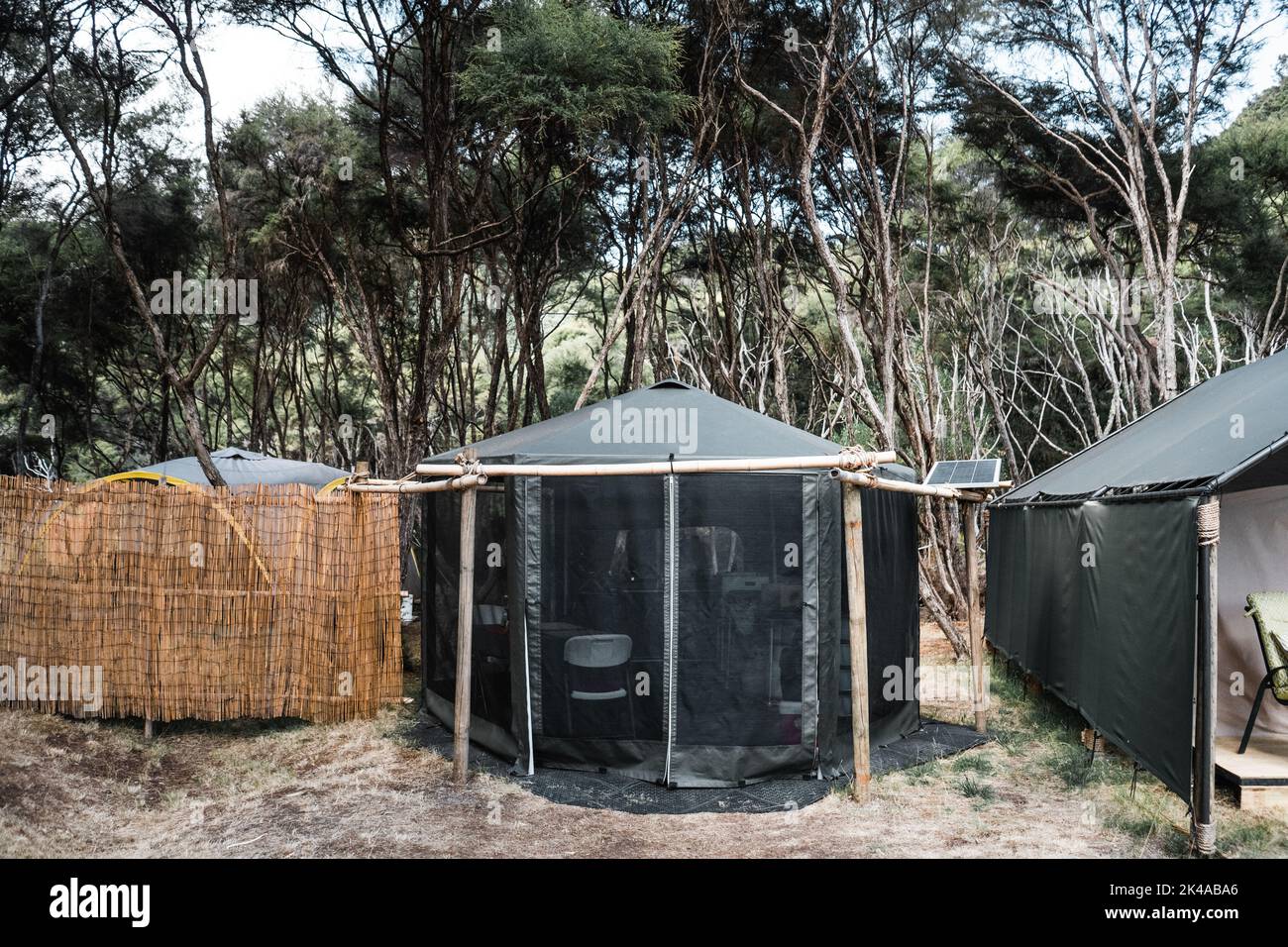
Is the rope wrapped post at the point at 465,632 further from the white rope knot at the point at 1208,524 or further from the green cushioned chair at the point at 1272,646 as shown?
the green cushioned chair at the point at 1272,646

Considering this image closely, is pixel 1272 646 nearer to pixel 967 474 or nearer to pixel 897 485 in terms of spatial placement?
pixel 967 474

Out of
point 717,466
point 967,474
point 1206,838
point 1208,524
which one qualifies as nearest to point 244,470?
point 717,466

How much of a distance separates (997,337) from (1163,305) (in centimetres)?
797

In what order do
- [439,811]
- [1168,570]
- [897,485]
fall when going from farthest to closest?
[897,485] → [439,811] → [1168,570]

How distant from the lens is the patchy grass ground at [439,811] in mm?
4312

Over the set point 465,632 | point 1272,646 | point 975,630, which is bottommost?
point 975,630

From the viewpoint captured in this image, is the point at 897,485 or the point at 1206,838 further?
the point at 897,485

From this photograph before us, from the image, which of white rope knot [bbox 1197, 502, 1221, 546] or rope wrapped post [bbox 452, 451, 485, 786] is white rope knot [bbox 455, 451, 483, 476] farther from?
white rope knot [bbox 1197, 502, 1221, 546]

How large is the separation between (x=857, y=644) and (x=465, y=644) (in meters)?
2.27

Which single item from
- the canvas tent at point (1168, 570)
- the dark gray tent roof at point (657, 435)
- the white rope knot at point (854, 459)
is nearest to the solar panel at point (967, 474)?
the canvas tent at point (1168, 570)

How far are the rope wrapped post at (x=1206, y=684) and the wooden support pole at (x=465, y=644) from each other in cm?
368

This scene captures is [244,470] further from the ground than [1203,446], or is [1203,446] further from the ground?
[244,470]

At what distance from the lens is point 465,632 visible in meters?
5.40
